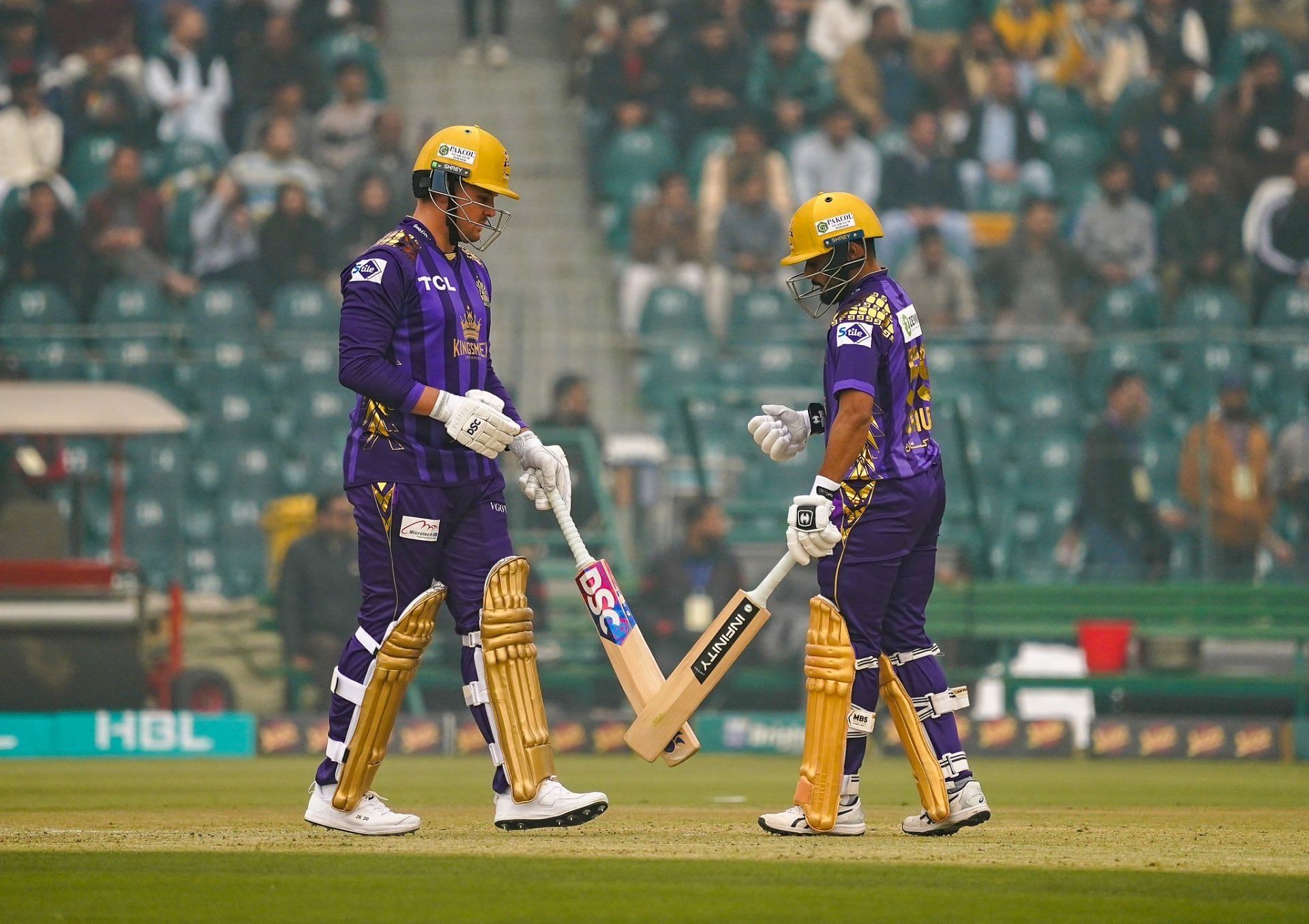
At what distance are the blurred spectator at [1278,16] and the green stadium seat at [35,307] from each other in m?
12.7

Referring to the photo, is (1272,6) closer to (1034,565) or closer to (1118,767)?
(1034,565)

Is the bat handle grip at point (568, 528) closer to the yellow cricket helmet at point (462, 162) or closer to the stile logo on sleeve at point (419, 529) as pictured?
the stile logo on sleeve at point (419, 529)

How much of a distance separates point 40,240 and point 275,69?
3.33 m

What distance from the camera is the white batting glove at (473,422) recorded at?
7.15 meters

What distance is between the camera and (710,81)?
2055 cm

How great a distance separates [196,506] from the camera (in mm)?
15695

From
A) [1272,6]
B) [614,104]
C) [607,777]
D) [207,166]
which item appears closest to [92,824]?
[607,777]

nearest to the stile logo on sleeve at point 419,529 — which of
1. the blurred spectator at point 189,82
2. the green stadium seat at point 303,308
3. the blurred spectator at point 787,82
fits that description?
the green stadium seat at point 303,308

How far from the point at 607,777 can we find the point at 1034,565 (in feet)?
16.3

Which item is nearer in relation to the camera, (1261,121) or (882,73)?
(1261,121)

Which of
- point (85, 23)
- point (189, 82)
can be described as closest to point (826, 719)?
point (189, 82)

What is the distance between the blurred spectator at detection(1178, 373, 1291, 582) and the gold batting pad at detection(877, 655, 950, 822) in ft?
27.0

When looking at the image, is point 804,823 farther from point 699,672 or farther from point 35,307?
point 35,307

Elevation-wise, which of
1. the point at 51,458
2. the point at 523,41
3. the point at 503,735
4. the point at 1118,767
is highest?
the point at 523,41
